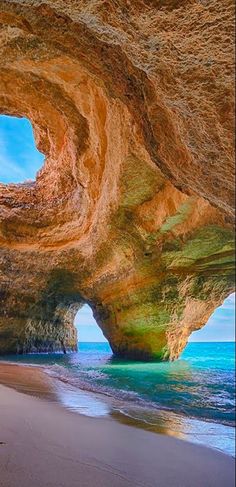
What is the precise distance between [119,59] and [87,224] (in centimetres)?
716

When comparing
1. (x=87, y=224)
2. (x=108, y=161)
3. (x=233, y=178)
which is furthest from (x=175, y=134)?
(x=87, y=224)

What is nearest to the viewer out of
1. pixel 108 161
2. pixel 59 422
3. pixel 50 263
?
pixel 59 422

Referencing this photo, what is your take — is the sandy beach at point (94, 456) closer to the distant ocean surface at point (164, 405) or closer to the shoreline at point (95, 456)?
the shoreline at point (95, 456)

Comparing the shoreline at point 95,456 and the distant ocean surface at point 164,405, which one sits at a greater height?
the shoreline at point 95,456

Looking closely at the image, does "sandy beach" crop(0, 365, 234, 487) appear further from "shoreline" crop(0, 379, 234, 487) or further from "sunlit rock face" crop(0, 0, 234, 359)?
"sunlit rock face" crop(0, 0, 234, 359)

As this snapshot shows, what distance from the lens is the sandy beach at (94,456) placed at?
5.83 feet

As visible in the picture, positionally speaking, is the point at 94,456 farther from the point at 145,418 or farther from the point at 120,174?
the point at 120,174

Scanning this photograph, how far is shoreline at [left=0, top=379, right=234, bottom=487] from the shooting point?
1780 mm

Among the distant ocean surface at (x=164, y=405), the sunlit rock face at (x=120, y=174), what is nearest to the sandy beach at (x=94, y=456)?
the distant ocean surface at (x=164, y=405)

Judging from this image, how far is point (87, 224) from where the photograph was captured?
10617 mm

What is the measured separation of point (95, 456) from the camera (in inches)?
84.7

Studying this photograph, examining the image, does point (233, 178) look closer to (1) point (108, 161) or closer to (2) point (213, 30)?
(2) point (213, 30)

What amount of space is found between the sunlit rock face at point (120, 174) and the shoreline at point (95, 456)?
6.85ft

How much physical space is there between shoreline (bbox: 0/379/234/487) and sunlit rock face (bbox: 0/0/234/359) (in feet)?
6.85
